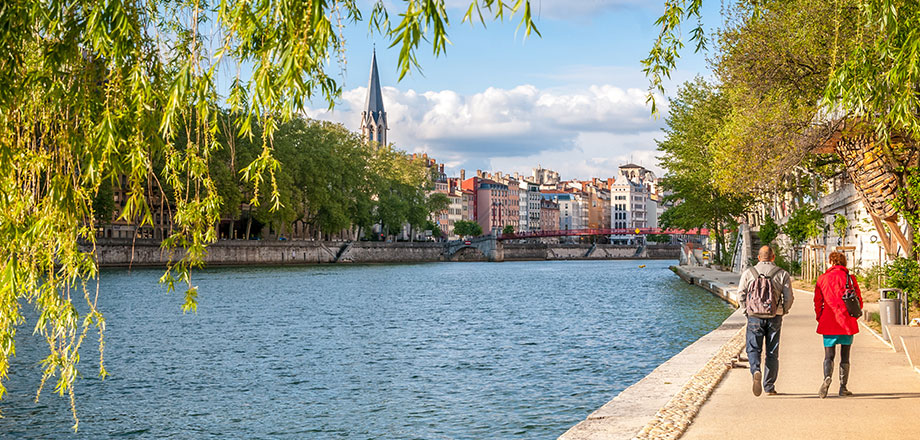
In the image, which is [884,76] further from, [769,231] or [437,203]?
[437,203]

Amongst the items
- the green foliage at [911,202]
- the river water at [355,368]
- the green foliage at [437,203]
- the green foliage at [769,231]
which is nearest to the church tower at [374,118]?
the green foliage at [437,203]

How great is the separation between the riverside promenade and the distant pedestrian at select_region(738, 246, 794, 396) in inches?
9.8

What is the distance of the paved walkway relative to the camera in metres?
7.83

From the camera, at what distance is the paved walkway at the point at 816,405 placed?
308 inches

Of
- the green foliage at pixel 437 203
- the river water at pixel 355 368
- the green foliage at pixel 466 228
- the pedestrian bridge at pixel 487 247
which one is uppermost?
the green foliage at pixel 437 203

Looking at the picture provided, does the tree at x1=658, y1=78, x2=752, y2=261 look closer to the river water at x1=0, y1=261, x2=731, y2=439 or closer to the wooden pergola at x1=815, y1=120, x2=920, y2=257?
the river water at x1=0, y1=261, x2=731, y2=439

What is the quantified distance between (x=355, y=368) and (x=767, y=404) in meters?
10.6

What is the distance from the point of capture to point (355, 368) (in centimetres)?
1869

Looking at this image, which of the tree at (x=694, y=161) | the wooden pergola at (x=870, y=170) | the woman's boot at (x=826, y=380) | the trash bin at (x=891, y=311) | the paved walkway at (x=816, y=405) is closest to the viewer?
the paved walkway at (x=816, y=405)

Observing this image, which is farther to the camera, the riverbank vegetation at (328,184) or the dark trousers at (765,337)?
the riverbank vegetation at (328,184)

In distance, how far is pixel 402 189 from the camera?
103 metres

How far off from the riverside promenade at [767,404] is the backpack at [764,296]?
797 millimetres

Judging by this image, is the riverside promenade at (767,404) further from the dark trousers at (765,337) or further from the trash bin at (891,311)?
the trash bin at (891,311)

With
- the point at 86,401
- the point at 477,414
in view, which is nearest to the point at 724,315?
the point at 477,414
